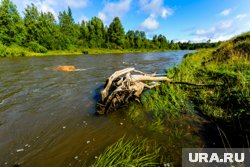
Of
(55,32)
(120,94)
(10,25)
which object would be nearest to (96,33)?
(55,32)

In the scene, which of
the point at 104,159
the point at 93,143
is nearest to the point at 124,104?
the point at 93,143

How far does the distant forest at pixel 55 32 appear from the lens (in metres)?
38.2

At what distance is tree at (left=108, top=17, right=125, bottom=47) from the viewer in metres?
64.9

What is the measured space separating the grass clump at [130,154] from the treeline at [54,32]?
4261 centimetres

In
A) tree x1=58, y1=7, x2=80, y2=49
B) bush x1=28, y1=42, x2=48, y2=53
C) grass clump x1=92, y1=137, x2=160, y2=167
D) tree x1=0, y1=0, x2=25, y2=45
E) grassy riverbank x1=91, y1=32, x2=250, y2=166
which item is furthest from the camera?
tree x1=58, y1=7, x2=80, y2=49

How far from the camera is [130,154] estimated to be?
298 cm

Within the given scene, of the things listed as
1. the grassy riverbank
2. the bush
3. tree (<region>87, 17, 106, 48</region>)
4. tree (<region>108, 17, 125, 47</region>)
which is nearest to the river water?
the grassy riverbank

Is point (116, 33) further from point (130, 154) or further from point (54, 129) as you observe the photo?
point (130, 154)

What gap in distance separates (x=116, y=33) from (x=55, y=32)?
25248mm

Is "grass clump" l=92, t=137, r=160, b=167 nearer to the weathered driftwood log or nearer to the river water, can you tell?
the river water

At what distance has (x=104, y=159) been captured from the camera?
115 inches

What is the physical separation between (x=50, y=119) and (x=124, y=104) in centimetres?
248

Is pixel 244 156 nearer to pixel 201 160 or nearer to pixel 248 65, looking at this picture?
pixel 201 160

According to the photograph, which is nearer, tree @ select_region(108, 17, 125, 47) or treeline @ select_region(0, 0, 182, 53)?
treeline @ select_region(0, 0, 182, 53)
